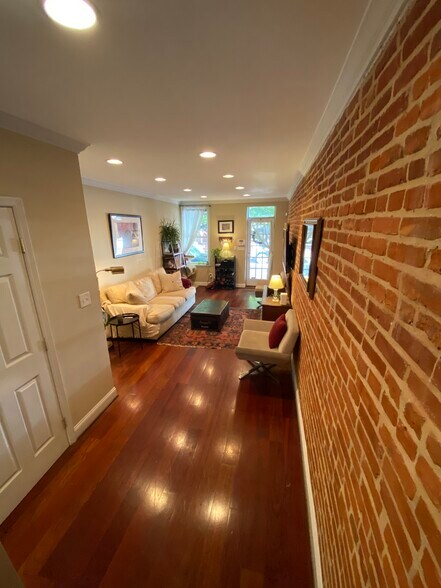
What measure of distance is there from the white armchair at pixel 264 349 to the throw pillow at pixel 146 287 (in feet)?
7.67

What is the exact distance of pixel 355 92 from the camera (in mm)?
1074

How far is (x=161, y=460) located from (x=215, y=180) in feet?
12.0

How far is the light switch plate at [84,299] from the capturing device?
2.09 m

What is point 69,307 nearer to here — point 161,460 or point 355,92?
point 161,460

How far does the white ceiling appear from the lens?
2.58 ft

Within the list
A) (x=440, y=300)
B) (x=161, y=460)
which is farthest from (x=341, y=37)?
(x=161, y=460)

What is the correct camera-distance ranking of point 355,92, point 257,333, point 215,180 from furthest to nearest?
1. point 215,180
2. point 257,333
3. point 355,92

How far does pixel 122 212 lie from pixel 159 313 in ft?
7.16

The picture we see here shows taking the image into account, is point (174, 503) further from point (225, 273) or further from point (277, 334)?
point (225, 273)

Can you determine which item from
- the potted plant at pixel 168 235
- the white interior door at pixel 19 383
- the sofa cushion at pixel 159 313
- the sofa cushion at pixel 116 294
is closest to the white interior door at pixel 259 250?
the potted plant at pixel 168 235

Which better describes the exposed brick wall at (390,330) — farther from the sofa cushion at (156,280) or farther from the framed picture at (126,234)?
the sofa cushion at (156,280)

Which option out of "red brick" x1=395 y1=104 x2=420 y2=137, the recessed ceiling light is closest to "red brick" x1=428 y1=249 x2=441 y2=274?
"red brick" x1=395 y1=104 x2=420 y2=137

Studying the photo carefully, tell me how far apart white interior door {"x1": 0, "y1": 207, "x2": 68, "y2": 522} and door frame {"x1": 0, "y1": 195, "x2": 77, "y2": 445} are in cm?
3

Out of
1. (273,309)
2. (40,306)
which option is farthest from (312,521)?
(273,309)
